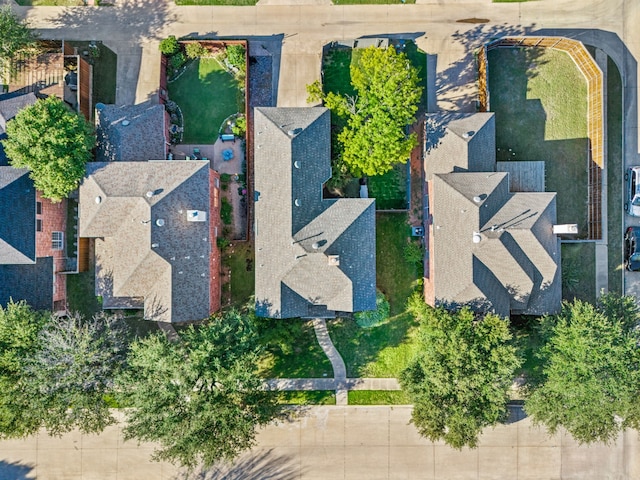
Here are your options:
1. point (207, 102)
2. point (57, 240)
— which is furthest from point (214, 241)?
point (57, 240)

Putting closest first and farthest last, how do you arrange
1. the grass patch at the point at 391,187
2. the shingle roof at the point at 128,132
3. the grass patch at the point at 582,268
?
the shingle roof at the point at 128,132 < the grass patch at the point at 391,187 < the grass patch at the point at 582,268

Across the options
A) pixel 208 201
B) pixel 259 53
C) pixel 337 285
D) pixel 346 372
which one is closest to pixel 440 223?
pixel 337 285

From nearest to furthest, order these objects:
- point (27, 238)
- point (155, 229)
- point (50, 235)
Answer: point (155, 229), point (27, 238), point (50, 235)

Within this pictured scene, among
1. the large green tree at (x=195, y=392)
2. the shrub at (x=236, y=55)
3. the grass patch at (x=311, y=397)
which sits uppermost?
the shrub at (x=236, y=55)

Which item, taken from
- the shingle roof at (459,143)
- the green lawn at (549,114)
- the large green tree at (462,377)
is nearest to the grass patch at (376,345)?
the large green tree at (462,377)

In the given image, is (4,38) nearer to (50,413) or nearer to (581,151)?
(50,413)

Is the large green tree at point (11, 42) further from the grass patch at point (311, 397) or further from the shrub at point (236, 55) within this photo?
the grass patch at point (311, 397)

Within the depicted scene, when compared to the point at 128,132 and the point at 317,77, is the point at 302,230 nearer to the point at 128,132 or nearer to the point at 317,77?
the point at 317,77
